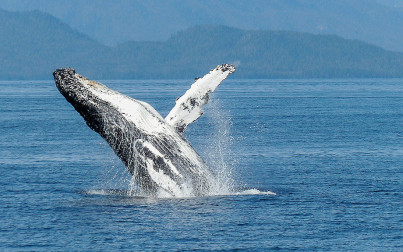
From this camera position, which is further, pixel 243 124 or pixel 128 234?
pixel 243 124

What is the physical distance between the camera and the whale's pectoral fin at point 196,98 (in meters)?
16.1

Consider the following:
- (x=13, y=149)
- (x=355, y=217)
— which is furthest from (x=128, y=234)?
(x=13, y=149)

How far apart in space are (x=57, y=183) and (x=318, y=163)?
828 centimetres

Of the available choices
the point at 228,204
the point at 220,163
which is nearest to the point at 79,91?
the point at 228,204

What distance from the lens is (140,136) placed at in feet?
49.9

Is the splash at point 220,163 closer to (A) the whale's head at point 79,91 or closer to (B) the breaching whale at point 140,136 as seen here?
(B) the breaching whale at point 140,136

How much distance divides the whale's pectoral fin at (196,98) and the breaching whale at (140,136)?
0.30 metres

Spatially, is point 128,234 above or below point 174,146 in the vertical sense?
below

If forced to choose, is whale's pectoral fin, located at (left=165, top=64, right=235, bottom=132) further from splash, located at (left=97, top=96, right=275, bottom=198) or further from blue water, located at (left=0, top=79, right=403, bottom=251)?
blue water, located at (left=0, top=79, right=403, bottom=251)

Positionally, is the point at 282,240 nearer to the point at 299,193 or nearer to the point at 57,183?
the point at 299,193

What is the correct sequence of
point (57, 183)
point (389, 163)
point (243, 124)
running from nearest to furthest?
point (57, 183) < point (389, 163) < point (243, 124)

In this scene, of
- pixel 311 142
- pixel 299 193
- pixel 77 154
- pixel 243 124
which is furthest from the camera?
pixel 243 124

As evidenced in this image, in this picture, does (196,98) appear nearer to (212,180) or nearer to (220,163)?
(212,180)

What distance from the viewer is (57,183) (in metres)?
20.0
